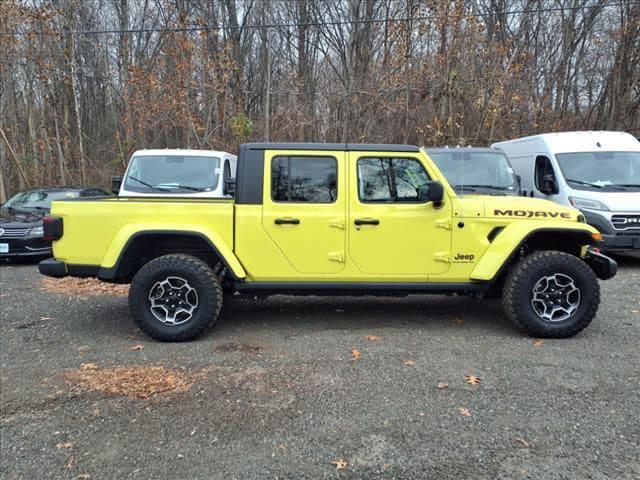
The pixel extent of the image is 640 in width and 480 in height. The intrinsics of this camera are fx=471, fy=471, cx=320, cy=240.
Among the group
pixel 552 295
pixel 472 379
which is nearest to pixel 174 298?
pixel 472 379

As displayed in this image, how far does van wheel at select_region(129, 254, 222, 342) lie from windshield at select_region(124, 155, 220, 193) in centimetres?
354

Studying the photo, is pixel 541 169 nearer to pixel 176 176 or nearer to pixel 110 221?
pixel 176 176

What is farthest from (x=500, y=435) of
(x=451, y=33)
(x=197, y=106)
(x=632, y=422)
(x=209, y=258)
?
(x=197, y=106)

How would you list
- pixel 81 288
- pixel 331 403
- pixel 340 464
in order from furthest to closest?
pixel 81 288, pixel 331 403, pixel 340 464

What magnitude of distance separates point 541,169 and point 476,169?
2034mm

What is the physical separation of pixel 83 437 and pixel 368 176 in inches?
124

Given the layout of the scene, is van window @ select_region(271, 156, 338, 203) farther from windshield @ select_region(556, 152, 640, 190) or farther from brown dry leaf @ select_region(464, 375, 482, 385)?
windshield @ select_region(556, 152, 640, 190)

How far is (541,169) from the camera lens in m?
9.34

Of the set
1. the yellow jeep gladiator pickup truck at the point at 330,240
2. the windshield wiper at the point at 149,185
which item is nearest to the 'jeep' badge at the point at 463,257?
the yellow jeep gladiator pickup truck at the point at 330,240

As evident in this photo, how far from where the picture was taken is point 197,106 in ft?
53.8

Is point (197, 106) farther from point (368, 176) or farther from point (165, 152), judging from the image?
point (368, 176)

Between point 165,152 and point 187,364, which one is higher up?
point 165,152

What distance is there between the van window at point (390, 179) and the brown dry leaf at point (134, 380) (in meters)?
2.30

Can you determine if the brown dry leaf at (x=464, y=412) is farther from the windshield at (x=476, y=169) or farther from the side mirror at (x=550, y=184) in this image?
the side mirror at (x=550, y=184)
